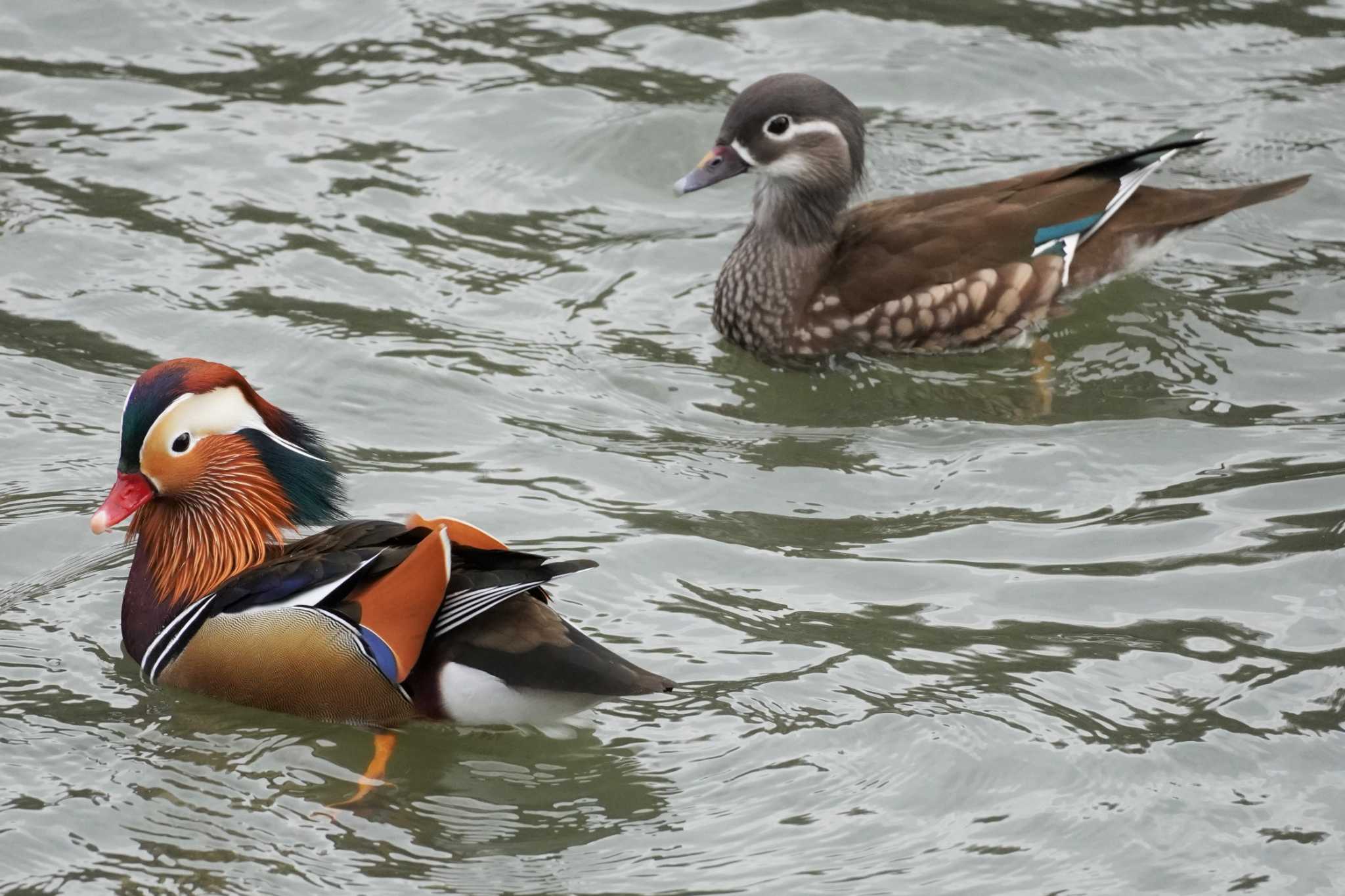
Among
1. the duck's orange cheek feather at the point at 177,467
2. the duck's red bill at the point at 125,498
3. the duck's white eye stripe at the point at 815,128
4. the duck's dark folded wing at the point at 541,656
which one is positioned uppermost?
the duck's white eye stripe at the point at 815,128

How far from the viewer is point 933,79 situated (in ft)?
30.1

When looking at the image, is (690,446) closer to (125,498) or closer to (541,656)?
(541,656)

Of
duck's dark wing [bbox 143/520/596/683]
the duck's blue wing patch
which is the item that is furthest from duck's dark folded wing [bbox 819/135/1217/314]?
duck's dark wing [bbox 143/520/596/683]

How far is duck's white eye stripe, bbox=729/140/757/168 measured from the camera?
7324 millimetres

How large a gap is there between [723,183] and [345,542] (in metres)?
4.40

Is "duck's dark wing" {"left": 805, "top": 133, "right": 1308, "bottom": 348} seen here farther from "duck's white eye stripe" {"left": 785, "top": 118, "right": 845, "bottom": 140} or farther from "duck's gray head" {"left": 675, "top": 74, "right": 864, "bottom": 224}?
"duck's white eye stripe" {"left": 785, "top": 118, "right": 845, "bottom": 140}

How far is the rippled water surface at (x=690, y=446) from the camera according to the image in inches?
174

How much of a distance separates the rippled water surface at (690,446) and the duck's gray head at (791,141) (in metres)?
→ 0.64

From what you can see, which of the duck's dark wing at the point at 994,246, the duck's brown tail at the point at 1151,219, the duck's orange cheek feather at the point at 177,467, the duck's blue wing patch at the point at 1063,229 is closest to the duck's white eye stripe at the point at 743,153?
the duck's dark wing at the point at 994,246

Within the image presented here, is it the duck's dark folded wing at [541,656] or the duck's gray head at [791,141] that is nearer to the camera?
the duck's dark folded wing at [541,656]

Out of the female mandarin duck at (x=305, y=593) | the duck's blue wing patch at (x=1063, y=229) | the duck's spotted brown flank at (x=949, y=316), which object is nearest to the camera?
the female mandarin duck at (x=305, y=593)

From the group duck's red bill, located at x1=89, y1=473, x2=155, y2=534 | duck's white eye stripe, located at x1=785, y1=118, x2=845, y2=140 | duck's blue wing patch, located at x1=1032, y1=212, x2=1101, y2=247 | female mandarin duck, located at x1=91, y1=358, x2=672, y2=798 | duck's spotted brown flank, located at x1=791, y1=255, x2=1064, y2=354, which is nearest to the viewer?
female mandarin duck, located at x1=91, y1=358, x2=672, y2=798

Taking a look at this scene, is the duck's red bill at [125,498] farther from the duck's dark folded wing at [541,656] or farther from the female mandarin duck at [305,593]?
the duck's dark folded wing at [541,656]

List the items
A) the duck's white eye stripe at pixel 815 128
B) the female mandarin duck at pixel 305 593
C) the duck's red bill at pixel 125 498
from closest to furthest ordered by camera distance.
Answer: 1. the female mandarin duck at pixel 305 593
2. the duck's red bill at pixel 125 498
3. the duck's white eye stripe at pixel 815 128
